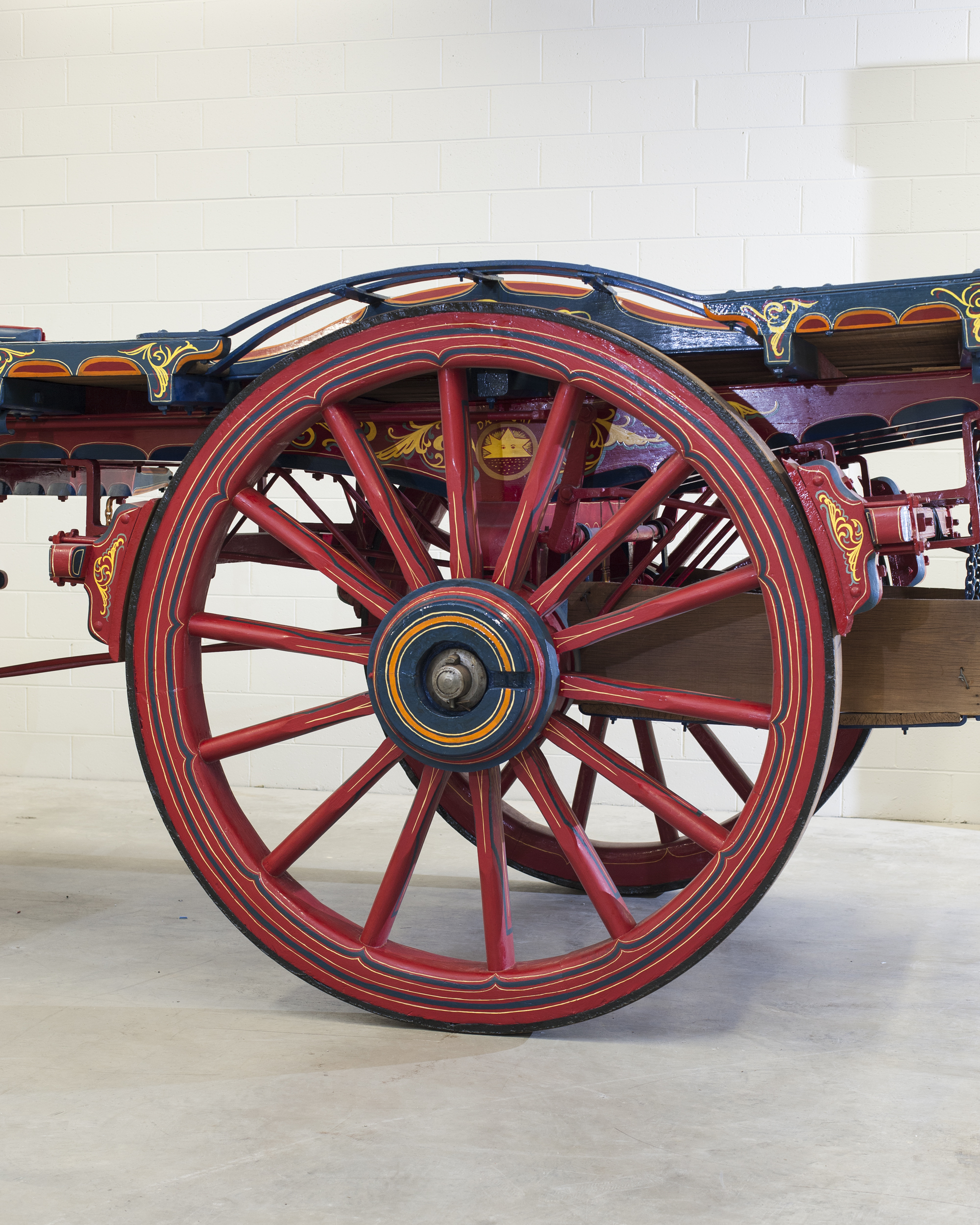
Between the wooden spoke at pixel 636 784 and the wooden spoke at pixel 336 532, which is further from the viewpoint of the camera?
the wooden spoke at pixel 336 532

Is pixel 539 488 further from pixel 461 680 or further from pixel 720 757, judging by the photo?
pixel 720 757

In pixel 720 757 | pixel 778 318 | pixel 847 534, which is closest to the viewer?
pixel 847 534

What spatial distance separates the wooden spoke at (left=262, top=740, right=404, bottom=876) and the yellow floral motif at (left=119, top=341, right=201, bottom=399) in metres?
0.83

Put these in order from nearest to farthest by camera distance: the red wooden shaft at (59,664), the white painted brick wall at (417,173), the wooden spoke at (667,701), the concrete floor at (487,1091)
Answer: the concrete floor at (487,1091), the wooden spoke at (667,701), the red wooden shaft at (59,664), the white painted brick wall at (417,173)

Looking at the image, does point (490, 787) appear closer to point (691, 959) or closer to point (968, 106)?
point (691, 959)

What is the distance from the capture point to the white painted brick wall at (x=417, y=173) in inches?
186

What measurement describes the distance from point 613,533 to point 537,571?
39cm

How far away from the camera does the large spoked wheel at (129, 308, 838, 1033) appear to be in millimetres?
2152

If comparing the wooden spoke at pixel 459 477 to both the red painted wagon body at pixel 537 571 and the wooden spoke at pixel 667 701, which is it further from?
the wooden spoke at pixel 667 701

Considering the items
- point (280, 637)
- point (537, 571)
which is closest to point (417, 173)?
point (537, 571)

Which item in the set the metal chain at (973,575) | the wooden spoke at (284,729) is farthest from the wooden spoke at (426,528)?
the metal chain at (973,575)

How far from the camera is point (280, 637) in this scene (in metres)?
2.46

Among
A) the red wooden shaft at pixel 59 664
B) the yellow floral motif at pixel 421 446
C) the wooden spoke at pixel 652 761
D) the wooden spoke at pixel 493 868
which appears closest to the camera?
the wooden spoke at pixel 493 868

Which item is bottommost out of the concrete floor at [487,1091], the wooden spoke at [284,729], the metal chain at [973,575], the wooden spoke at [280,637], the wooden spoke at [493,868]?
the concrete floor at [487,1091]
